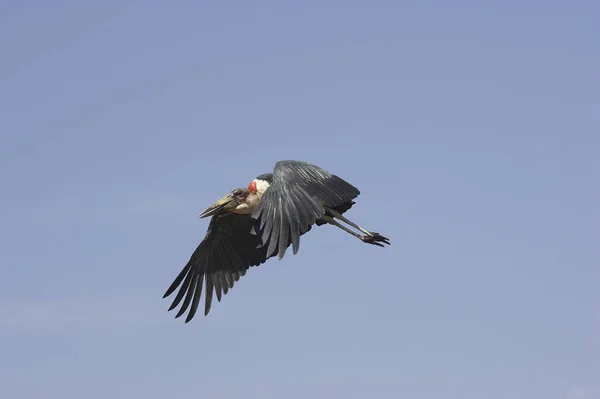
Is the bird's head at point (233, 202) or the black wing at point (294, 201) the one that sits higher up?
the bird's head at point (233, 202)

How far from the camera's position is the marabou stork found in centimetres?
1925

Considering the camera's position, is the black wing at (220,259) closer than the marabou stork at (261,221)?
No

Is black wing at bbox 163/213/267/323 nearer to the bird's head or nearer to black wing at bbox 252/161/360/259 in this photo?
the bird's head

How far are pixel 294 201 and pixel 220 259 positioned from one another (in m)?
4.89

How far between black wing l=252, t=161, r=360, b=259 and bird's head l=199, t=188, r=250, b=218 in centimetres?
218

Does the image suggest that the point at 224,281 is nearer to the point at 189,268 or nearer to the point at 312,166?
the point at 189,268

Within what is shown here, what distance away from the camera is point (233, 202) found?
22.8m

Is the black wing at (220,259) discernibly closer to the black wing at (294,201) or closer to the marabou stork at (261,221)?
the marabou stork at (261,221)

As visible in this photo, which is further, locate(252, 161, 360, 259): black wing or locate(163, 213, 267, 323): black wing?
locate(163, 213, 267, 323): black wing

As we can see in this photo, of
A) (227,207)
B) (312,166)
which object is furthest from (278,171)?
(227,207)

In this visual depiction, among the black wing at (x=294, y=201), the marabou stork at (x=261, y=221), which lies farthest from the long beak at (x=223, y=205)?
the black wing at (x=294, y=201)

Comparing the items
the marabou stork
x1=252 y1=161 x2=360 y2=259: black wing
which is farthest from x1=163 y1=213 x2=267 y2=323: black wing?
x1=252 y1=161 x2=360 y2=259: black wing

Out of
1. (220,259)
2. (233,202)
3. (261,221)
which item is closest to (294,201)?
(261,221)

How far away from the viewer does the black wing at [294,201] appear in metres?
19.0
